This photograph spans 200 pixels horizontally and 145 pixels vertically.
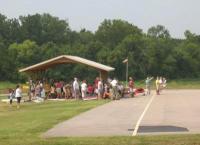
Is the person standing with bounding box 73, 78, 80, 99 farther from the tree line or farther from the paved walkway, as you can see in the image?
the tree line

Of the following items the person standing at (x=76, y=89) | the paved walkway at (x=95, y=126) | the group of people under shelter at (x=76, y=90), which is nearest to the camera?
the paved walkway at (x=95, y=126)

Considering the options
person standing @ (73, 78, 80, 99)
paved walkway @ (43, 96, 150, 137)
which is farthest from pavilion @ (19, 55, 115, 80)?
paved walkway @ (43, 96, 150, 137)

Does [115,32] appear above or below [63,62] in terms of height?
above

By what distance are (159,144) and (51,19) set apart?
143 metres

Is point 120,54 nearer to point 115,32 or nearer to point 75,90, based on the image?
point 115,32

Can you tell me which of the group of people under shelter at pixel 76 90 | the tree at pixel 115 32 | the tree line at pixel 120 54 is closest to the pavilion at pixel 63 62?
the group of people under shelter at pixel 76 90

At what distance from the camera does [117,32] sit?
140500 millimetres

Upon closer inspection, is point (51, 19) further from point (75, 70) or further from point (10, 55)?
point (75, 70)

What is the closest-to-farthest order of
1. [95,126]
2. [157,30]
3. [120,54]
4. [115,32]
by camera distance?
1. [95,126]
2. [120,54]
3. [115,32]
4. [157,30]

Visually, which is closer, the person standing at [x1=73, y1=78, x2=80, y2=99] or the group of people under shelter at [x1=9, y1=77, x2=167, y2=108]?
the group of people under shelter at [x1=9, y1=77, x2=167, y2=108]

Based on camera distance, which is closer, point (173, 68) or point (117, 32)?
point (173, 68)

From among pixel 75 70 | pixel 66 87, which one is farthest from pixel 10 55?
Answer: pixel 66 87

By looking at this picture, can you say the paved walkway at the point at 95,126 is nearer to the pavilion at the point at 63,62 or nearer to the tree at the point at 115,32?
the pavilion at the point at 63,62

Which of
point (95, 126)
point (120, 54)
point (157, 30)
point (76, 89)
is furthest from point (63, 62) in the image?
point (157, 30)
